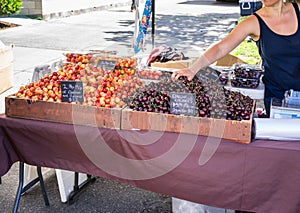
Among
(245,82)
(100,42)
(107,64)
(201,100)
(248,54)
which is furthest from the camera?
(100,42)

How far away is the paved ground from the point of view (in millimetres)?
3385

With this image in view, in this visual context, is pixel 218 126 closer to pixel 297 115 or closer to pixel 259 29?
pixel 297 115

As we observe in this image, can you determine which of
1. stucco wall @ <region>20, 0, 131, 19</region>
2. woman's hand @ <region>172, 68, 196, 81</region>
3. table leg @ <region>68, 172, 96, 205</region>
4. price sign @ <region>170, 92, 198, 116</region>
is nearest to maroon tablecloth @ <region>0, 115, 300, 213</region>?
price sign @ <region>170, 92, 198, 116</region>

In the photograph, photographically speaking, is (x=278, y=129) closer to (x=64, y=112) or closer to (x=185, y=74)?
(x=185, y=74)

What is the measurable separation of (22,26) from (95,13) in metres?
4.39

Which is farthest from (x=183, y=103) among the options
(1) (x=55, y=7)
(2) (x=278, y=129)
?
(1) (x=55, y=7)

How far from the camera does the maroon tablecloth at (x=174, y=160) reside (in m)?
2.17

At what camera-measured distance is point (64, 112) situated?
2.45m

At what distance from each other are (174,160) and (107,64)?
3.05 feet

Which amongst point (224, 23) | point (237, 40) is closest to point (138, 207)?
point (237, 40)

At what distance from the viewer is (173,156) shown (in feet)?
7.54

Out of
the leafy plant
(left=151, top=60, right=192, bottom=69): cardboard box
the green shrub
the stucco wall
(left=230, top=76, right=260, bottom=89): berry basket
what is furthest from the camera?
the stucco wall

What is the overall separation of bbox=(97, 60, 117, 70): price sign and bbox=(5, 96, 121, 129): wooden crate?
54 centimetres

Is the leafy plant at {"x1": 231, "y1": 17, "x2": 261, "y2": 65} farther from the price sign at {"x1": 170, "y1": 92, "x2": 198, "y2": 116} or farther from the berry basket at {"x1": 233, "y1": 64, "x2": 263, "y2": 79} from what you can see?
the price sign at {"x1": 170, "y1": 92, "x2": 198, "y2": 116}
